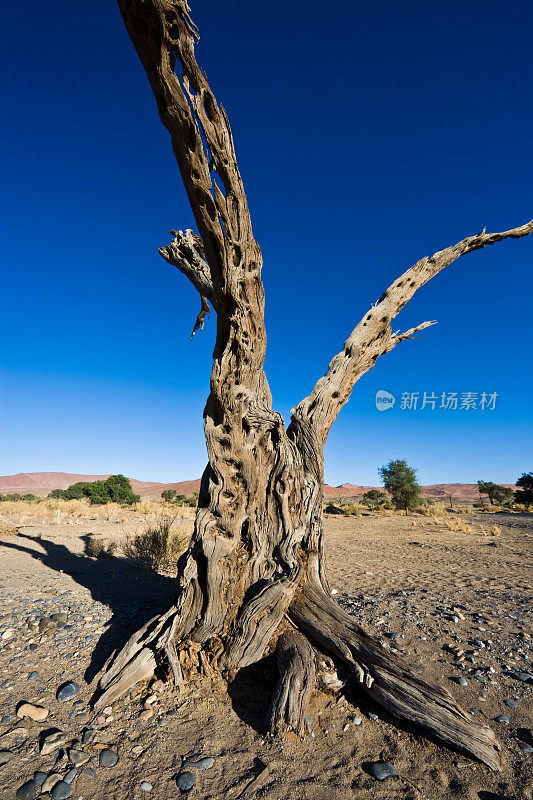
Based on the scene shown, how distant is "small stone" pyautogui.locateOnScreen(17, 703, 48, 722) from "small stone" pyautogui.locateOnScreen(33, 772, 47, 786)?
0.61 meters

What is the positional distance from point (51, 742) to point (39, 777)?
33 cm

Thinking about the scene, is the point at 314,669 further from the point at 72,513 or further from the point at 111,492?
the point at 111,492

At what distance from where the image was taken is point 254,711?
318 cm

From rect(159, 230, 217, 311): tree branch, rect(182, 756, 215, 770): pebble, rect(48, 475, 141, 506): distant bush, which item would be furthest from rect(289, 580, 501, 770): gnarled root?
rect(48, 475, 141, 506): distant bush

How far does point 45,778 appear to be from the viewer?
2396 millimetres

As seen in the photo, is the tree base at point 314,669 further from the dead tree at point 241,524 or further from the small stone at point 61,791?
the small stone at point 61,791

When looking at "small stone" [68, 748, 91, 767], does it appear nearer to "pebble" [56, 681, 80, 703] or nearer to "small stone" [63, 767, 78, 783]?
"small stone" [63, 767, 78, 783]

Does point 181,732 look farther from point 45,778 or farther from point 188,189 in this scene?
point 188,189

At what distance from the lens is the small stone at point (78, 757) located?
255 cm

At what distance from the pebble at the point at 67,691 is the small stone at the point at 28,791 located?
2.93 ft

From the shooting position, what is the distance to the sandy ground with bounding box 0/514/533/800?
247 cm

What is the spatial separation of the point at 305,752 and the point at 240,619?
1.10 m

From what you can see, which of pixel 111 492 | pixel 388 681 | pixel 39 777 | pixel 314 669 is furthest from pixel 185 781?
pixel 111 492

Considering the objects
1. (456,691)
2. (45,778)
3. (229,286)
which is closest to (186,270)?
(229,286)
